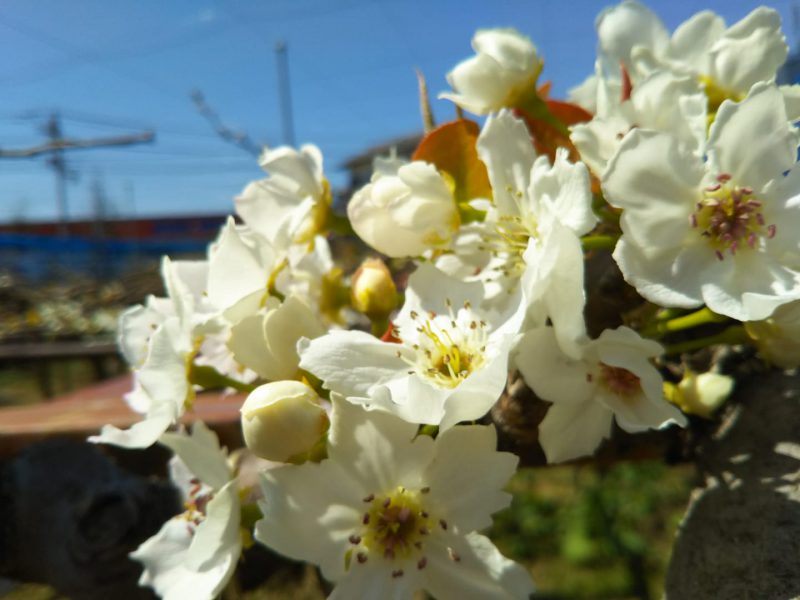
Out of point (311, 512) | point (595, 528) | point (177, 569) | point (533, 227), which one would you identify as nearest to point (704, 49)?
point (533, 227)

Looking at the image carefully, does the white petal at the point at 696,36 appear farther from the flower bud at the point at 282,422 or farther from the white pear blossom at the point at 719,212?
the flower bud at the point at 282,422

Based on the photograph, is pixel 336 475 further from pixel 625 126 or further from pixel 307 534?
pixel 625 126

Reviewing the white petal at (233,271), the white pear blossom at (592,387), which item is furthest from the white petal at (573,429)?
the white petal at (233,271)

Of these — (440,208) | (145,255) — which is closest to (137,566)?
(440,208)

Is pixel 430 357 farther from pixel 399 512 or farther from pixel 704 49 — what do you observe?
pixel 704 49

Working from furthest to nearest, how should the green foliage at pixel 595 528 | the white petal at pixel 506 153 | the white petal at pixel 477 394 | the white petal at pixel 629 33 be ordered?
the green foliage at pixel 595 528 → the white petal at pixel 629 33 → the white petal at pixel 506 153 → the white petal at pixel 477 394
